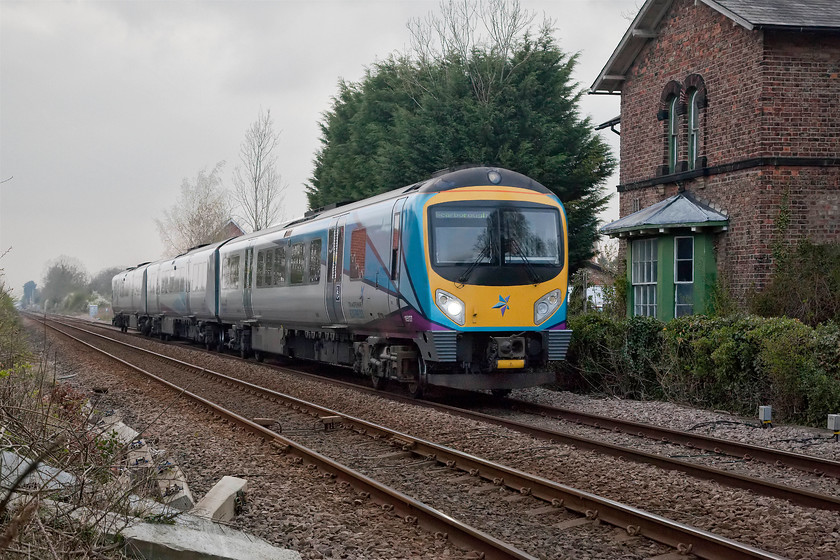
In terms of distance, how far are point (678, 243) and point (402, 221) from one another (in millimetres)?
7644

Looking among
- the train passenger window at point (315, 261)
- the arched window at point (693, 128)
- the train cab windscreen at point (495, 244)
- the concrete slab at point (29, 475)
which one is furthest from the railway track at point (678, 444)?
the arched window at point (693, 128)

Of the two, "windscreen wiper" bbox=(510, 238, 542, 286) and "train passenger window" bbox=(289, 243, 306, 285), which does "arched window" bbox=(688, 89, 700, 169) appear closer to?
"windscreen wiper" bbox=(510, 238, 542, 286)

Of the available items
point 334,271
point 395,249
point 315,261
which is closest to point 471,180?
point 395,249

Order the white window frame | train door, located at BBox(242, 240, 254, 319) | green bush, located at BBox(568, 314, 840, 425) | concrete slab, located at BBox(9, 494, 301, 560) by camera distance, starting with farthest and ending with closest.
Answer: train door, located at BBox(242, 240, 254, 319) < the white window frame < green bush, located at BBox(568, 314, 840, 425) < concrete slab, located at BBox(9, 494, 301, 560)

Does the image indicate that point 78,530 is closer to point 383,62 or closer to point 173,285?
point 173,285

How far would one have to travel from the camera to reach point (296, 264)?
17.2m

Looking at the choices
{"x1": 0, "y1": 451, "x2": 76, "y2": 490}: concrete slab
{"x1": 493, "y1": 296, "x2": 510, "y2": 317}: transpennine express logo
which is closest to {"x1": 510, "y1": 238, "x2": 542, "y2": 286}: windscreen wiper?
{"x1": 493, "y1": 296, "x2": 510, "y2": 317}: transpennine express logo

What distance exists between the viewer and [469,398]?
13.7 meters

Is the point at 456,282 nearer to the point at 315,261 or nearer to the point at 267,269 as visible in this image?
the point at 315,261

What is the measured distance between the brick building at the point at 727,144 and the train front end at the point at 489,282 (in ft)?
18.3

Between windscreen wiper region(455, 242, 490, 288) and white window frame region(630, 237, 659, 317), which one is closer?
windscreen wiper region(455, 242, 490, 288)

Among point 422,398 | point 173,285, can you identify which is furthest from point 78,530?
point 173,285

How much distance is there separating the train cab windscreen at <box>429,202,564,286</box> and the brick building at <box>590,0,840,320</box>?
221 inches

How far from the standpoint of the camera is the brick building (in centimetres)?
1609
